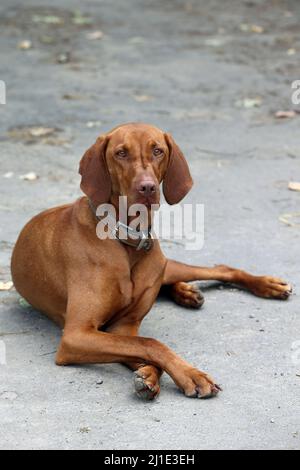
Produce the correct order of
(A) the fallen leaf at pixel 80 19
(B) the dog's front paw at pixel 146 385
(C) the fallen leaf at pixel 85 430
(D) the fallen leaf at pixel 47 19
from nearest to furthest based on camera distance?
1. (C) the fallen leaf at pixel 85 430
2. (B) the dog's front paw at pixel 146 385
3. (D) the fallen leaf at pixel 47 19
4. (A) the fallen leaf at pixel 80 19

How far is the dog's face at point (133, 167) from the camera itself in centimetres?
465

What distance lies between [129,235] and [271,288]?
113cm

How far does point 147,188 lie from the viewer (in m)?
4.59

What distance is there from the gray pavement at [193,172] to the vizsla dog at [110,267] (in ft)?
0.38

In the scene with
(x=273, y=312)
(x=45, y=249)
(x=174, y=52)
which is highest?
(x=45, y=249)

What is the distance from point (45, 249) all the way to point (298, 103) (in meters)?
5.03

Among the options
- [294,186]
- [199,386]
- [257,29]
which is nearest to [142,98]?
[294,186]

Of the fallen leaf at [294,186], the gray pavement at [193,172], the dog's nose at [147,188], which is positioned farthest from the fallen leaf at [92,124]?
the dog's nose at [147,188]

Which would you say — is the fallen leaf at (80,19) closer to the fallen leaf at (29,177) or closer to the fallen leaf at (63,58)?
the fallen leaf at (63,58)

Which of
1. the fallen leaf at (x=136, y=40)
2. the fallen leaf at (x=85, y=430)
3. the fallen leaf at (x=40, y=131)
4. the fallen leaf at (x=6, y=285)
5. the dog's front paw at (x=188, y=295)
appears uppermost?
the fallen leaf at (x=85, y=430)

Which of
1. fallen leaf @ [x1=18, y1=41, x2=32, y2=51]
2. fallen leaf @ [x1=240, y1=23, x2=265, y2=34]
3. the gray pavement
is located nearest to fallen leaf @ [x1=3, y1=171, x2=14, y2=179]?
the gray pavement

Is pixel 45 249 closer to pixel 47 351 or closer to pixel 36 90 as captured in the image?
pixel 47 351

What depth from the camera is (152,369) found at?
4.54 meters

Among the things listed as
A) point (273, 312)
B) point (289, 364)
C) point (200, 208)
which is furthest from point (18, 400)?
point (200, 208)
